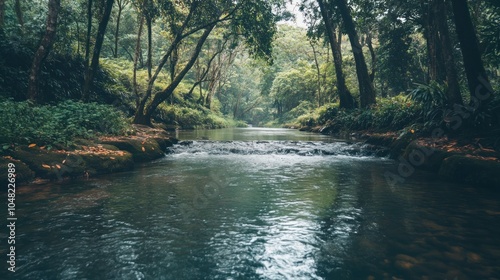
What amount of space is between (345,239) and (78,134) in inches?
287

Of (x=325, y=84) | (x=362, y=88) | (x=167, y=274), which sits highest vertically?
(x=325, y=84)

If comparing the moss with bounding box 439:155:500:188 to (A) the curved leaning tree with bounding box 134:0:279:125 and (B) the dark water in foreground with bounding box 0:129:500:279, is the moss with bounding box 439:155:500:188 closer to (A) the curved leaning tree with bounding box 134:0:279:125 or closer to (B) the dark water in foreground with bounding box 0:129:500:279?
(B) the dark water in foreground with bounding box 0:129:500:279

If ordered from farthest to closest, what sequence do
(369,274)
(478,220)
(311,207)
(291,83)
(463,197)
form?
(291,83)
(463,197)
(311,207)
(478,220)
(369,274)

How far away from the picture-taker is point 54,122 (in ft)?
23.9

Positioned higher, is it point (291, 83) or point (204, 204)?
point (291, 83)

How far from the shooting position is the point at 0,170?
16.3 ft

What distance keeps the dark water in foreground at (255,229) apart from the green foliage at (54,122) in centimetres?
148

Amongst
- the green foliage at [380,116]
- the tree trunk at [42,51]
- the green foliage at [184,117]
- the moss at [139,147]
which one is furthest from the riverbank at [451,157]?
the green foliage at [184,117]

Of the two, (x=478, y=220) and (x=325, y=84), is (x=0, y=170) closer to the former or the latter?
(x=478, y=220)

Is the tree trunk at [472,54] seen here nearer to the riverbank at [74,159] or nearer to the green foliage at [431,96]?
the green foliage at [431,96]

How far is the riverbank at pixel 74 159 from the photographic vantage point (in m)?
5.46

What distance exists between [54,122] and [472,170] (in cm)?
974

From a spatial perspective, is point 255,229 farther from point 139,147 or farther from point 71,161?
point 139,147

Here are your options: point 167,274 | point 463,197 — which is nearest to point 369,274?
point 167,274
